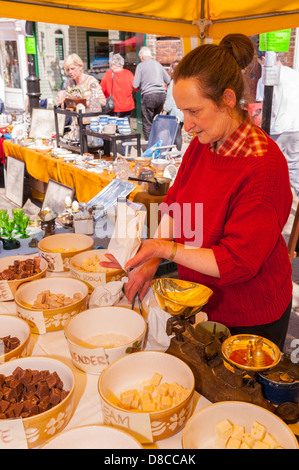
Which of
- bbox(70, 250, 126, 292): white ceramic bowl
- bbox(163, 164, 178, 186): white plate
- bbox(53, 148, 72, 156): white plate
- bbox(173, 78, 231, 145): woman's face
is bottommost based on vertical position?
bbox(70, 250, 126, 292): white ceramic bowl

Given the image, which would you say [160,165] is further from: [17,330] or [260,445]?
[260,445]

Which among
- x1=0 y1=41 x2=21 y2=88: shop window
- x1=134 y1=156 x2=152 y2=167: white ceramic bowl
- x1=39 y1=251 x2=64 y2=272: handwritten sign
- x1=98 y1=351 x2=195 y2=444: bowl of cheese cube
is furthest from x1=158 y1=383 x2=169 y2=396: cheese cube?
x1=0 y1=41 x2=21 y2=88: shop window

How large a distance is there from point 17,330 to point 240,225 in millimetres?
739

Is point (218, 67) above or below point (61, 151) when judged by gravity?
above

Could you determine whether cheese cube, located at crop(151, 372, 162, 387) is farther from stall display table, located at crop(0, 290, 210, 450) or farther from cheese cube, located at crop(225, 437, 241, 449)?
cheese cube, located at crop(225, 437, 241, 449)

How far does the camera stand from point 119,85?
7910 mm

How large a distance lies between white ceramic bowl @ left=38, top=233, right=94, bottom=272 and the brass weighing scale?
65 cm

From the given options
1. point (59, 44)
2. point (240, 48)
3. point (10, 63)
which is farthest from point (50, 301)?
point (59, 44)

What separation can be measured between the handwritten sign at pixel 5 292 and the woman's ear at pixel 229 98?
0.99m

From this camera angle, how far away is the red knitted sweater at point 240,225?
3.86ft

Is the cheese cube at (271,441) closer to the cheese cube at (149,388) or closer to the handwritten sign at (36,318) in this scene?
the cheese cube at (149,388)

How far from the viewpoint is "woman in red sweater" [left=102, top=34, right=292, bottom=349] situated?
118cm

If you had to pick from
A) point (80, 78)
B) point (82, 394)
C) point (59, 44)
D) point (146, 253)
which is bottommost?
point (82, 394)
